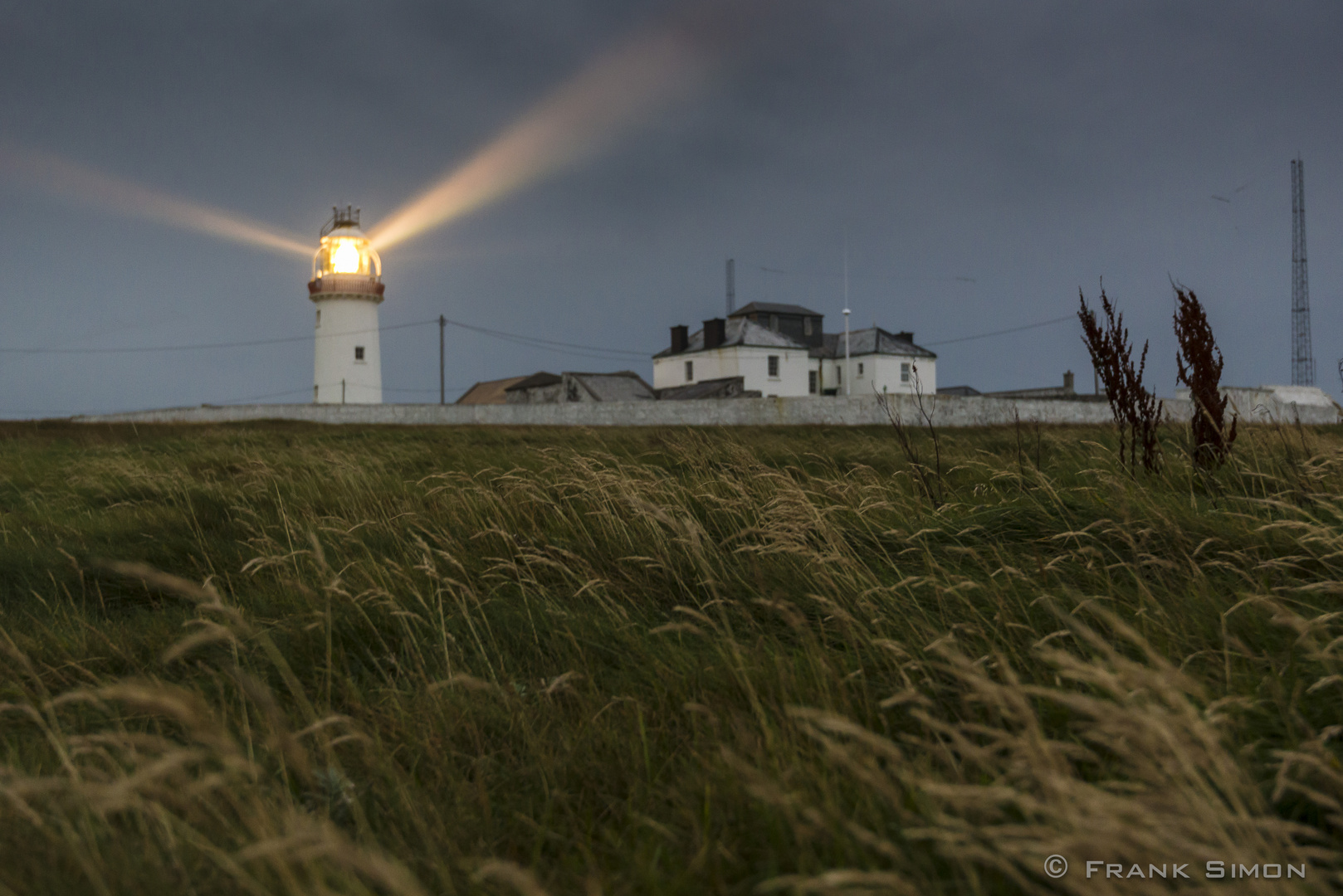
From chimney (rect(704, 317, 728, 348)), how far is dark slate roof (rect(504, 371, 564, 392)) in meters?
11.6

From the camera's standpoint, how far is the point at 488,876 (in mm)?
1861

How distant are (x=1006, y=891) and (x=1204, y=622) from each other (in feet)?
5.50

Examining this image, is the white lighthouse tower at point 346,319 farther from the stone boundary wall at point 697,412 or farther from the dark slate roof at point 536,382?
the dark slate roof at point 536,382

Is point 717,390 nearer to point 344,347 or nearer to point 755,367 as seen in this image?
point 755,367

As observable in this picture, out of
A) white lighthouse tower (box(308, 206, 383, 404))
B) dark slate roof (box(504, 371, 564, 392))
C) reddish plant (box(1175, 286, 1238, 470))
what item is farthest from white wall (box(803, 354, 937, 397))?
reddish plant (box(1175, 286, 1238, 470))

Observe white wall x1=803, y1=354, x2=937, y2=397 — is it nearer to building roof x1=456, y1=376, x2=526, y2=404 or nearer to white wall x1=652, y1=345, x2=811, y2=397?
white wall x1=652, y1=345, x2=811, y2=397

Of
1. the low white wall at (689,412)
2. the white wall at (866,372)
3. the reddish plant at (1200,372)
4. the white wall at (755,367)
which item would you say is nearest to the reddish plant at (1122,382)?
the reddish plant at (1200,372)

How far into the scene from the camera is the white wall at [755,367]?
54625mm

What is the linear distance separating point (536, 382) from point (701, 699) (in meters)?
59.2

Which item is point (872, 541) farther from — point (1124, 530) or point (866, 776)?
point (866, 776)

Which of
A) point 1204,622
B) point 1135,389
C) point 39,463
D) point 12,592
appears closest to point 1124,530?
point 1204,622

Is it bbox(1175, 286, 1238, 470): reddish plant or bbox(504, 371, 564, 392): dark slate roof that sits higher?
bbox(504, 371, 564, 392): dark slate roof

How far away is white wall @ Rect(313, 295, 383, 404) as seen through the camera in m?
42.5

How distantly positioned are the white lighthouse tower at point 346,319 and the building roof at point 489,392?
20.5 metres
